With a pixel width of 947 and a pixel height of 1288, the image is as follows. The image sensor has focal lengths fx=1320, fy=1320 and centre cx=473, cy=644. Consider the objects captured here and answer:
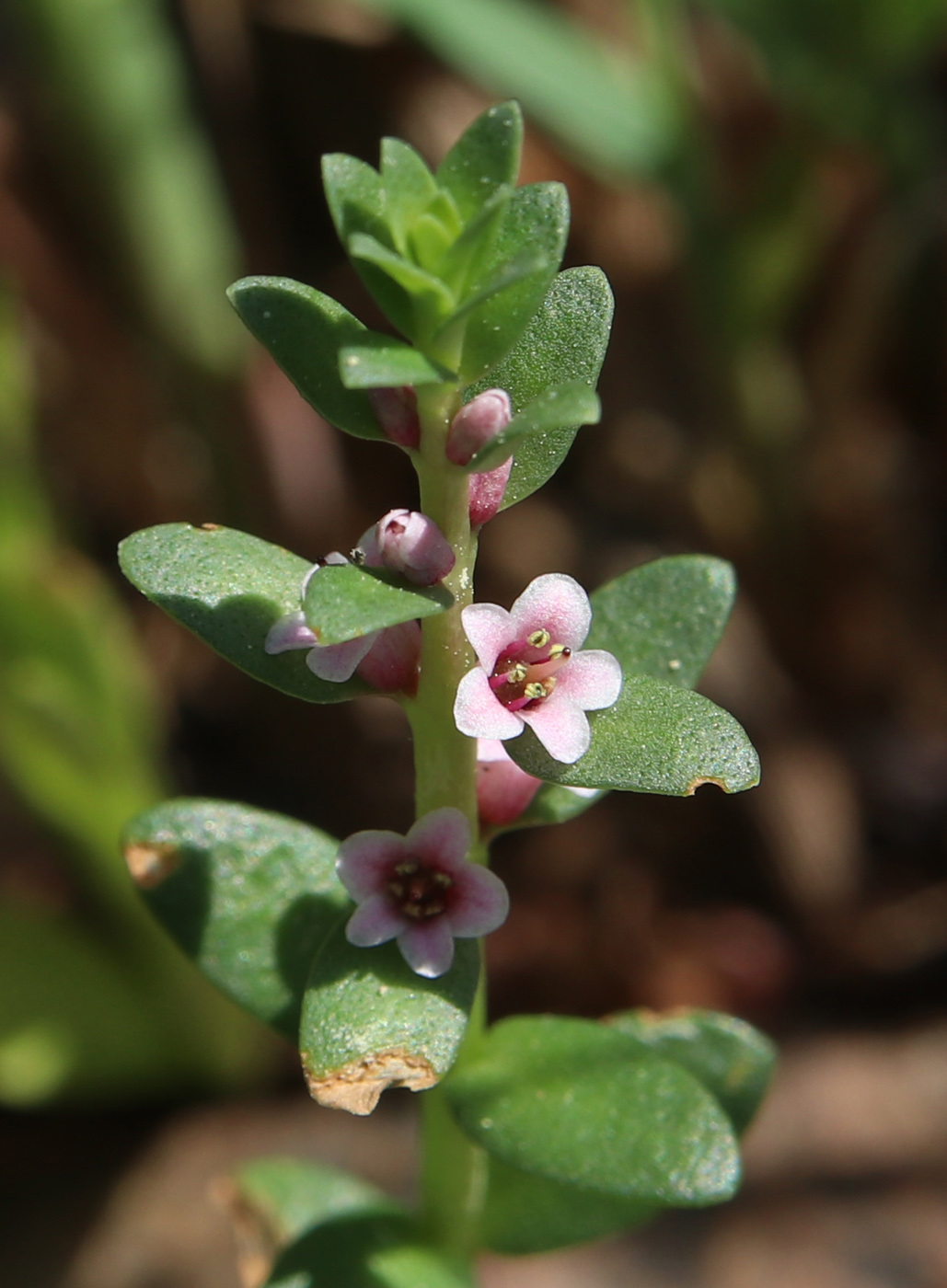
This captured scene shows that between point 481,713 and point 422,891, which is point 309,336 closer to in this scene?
point 481,713

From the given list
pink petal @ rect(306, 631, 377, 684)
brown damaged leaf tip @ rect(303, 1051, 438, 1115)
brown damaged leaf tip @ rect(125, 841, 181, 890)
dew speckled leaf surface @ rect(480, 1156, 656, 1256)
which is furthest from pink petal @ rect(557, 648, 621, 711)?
dew speckled leaf surface @ rect(480, 1156, 656, 1256)

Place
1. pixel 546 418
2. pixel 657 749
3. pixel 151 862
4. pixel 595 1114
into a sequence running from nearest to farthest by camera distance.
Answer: pixel 546 418, pixel 657 749, pixel 595 1114, pixel 151 862

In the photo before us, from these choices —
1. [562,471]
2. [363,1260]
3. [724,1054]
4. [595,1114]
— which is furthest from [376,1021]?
[562,471]

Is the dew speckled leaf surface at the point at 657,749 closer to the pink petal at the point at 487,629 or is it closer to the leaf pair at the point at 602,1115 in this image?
the pink petal at the point at 487,629

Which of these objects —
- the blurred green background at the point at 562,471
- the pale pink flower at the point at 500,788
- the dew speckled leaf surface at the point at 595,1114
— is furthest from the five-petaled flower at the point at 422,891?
the blurred green background at the point at 562,471

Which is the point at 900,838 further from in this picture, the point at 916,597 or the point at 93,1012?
the point at 93,1012

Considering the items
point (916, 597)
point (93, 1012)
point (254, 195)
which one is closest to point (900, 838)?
point (916, 597)

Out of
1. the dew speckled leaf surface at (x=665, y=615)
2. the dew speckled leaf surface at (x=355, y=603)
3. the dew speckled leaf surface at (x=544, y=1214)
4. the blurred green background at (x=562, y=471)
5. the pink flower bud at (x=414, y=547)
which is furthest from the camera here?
the blurred green background at (x=562, y=471)

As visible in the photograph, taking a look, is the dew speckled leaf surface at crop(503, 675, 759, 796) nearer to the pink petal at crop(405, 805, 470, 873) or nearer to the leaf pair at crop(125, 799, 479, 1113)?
the pink petal at crop(405, 805, 470, 873)
